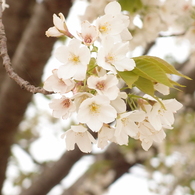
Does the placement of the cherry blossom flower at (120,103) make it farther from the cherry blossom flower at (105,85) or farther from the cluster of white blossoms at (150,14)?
the cluster of white blossoms at (150,14)

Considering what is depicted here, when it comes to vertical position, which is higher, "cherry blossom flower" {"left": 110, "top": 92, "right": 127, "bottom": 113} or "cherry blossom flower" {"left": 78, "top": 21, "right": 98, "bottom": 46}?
"cherry blossom flower" {"left": 78, "top": 21, "right": 98, "bottom": 46}

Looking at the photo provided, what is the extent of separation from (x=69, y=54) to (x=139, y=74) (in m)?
0.16

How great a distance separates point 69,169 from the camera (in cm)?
269

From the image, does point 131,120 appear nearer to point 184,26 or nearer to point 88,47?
point 88,47

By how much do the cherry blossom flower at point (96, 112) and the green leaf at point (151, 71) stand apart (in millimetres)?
105

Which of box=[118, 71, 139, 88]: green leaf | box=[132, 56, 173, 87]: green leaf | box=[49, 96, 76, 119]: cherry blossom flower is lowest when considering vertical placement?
box=[132, 56, 173, 87]: green leaf

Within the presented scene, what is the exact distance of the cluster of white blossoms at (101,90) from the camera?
630 mm

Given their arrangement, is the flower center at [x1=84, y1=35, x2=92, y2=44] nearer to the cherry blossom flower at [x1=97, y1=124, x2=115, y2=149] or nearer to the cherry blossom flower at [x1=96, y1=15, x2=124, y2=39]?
the cherry blossom flower at [x1=96, y1=15, x2=124, y2=39]

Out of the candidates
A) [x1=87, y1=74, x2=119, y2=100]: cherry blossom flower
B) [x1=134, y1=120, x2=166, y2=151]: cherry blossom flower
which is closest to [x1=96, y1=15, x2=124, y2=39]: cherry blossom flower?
[x1=87, y1=74, x2=119, y2=100]: cherry blossom flower

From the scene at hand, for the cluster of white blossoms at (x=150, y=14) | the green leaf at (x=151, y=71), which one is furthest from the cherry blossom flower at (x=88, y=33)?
the cluster of white blossoms at (x=150, y=14)

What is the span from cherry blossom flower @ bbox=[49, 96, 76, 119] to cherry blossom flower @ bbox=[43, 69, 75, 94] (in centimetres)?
3

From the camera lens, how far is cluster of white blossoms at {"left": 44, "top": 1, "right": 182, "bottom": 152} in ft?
2.07

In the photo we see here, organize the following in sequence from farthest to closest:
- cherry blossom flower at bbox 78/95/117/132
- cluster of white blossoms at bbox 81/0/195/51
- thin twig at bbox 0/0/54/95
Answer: cluster of white blossoms at bbox 81/0/195/51 < thin twig at bbox 0/0/54/95 < cherry blossom flower at bbox 78/95/117/132

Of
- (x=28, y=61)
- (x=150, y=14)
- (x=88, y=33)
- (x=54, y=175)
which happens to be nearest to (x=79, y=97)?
(x=88, y=33)
